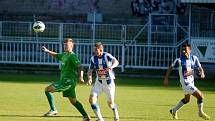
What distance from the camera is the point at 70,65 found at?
55.1 feet

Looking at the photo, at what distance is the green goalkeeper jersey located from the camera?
16734 mm

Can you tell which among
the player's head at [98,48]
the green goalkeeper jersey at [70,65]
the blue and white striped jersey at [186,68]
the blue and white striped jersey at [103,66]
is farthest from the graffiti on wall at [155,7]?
the player's head at [98,48]

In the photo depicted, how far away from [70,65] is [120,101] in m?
4.67

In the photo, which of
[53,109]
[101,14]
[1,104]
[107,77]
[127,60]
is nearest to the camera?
[107,77]

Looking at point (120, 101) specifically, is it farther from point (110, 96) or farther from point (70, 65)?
point (110, 96)

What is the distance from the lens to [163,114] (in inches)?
707

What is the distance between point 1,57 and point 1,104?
50.5ft

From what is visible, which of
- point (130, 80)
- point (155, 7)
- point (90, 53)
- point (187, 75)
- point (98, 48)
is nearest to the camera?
point (98, 48)

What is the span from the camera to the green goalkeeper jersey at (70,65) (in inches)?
659

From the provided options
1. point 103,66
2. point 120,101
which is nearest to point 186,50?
point 103,66

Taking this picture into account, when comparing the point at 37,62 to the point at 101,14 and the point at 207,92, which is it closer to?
the point at 101,14

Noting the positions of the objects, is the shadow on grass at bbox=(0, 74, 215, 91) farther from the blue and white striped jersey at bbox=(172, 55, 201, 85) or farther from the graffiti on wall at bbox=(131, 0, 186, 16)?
the blue and white striped jersey at bbox=(172, 55, 201, 85)

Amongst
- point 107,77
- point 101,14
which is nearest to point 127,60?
point 101,14

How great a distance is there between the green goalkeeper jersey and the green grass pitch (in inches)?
38.7
